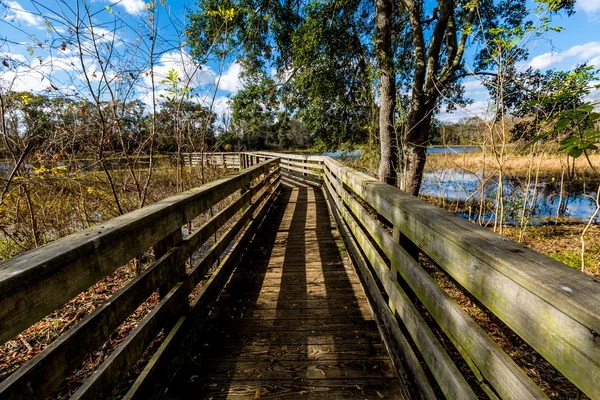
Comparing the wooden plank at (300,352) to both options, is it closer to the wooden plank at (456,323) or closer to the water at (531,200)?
the wooden plank at (456,323)

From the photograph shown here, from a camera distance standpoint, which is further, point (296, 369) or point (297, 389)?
point (296, 369)

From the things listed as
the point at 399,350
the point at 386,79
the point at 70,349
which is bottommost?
the point at 399,350

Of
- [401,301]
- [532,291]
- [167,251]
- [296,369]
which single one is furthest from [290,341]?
[532,291]

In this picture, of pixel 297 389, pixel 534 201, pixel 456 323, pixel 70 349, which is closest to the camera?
pixel 70 349

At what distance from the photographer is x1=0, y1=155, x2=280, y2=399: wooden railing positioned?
2.92ft

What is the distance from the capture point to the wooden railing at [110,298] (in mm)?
891

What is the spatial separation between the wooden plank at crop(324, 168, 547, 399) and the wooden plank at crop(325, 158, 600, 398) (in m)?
0.12

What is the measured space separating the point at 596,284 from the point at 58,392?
3.09m

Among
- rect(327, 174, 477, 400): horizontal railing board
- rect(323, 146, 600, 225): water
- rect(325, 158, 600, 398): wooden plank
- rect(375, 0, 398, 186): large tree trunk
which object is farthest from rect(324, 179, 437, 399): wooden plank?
rect(323, 146, 600, 225): water

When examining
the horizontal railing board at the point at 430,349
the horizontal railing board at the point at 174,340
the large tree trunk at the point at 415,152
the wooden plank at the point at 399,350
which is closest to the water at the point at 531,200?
the large tree trunk at the point at 415,152

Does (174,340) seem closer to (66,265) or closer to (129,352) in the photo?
(129,352)

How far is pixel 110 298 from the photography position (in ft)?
4.29

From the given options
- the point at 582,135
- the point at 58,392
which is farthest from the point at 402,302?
the point at 58,392

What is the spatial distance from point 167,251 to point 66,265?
0.88 meters
